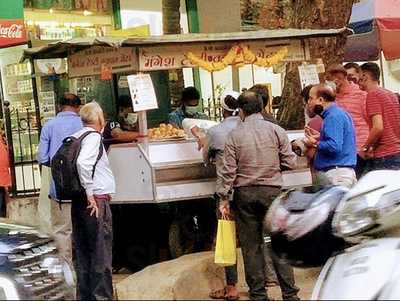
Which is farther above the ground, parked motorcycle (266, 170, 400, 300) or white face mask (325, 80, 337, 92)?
white face mask (325, 80, 337, 92)

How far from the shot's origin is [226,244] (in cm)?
743

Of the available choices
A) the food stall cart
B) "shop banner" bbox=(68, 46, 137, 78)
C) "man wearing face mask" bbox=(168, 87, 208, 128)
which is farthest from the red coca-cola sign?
"man wearing face mask" bbox=(168, 87, 208, 128)

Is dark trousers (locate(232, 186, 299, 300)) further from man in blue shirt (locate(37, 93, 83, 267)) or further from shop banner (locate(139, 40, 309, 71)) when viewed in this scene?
man in blue shirt (locate(37, 93, 83, 267))

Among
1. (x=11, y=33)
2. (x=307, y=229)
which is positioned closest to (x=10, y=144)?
(x=11, y=33)

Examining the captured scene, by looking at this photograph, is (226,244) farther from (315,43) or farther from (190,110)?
(315,43)

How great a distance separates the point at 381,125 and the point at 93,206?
311cm

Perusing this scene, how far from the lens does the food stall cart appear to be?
859cm

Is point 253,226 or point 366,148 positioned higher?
point 366,148

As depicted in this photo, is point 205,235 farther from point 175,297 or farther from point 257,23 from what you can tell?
point 257,23

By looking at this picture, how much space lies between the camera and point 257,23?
1669 cm

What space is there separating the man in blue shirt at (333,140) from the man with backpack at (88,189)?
1.92 metres

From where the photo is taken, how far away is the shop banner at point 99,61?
866cm

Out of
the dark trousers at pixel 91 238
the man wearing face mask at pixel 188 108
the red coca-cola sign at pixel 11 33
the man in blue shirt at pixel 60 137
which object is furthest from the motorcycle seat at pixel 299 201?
the red coca-cola sign at pixel 11 33

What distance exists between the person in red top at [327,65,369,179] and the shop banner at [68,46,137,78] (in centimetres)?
210
